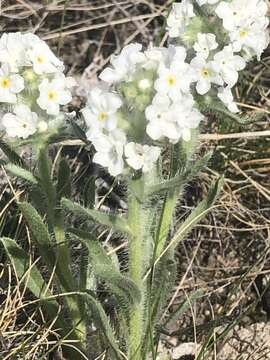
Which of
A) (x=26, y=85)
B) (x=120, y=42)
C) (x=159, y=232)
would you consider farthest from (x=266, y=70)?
(x=26, y=85)

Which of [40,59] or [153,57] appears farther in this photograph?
[40,59]

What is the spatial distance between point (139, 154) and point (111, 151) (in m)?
0.09

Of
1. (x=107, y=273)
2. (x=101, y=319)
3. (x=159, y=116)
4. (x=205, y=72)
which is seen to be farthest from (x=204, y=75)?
(x=101, y=319)

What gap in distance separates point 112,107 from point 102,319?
837 millimetres

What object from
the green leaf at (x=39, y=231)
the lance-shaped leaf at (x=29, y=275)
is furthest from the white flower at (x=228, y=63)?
the lance-shaped leaf at (x=29, y=275)

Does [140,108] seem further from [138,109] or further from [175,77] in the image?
[175,77]

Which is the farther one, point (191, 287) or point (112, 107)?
point (191, 287)

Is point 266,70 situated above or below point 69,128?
below

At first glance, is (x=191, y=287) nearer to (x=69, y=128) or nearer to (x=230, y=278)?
(x=230, y=278)

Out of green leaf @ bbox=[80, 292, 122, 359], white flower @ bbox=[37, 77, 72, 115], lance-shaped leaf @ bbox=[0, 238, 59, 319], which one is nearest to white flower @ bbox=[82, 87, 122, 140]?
white flower @ bbox=[37, 77, 72, 115]

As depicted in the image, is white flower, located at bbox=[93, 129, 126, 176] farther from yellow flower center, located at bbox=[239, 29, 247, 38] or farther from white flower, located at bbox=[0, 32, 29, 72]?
yellow flower center, located at bbox=[239, 29, 247, 38]

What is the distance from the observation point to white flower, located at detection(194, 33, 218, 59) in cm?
265

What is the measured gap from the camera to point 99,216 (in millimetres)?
2541

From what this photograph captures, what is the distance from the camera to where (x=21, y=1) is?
4754 mm
